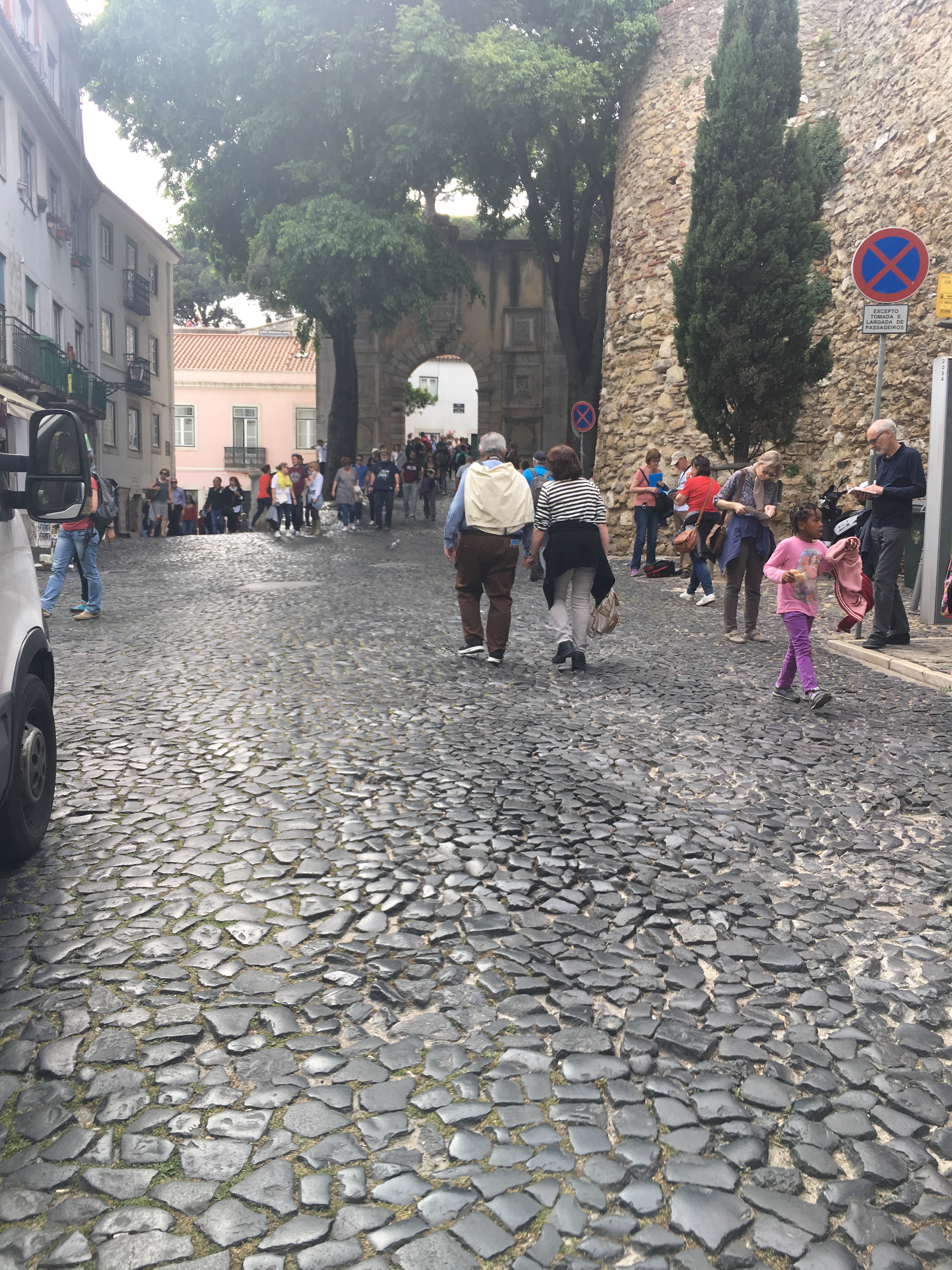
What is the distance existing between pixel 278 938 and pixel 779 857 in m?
2.01

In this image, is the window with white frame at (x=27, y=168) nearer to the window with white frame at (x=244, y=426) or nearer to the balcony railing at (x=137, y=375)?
the balcony railing at (x=137, y=375)

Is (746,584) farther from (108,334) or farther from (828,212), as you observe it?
(108,334)

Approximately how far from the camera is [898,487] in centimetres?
1005

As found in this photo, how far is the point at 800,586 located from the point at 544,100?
69.9 ft

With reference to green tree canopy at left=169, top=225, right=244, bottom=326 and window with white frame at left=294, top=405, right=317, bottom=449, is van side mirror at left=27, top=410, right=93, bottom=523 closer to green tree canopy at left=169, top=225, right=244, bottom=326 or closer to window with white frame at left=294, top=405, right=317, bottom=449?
green tree canopy at left=169, top=225, right=244, bottom=326

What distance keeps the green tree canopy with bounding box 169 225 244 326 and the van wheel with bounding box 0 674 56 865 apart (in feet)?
178

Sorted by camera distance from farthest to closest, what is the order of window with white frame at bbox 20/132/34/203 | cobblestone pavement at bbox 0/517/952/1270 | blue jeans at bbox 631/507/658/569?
1. window with white frame at bbox 20/132/34/203
2. blue jeans at bbox 631/507/658/569
3. cobblestone pavement at bbox 0/517/952/1270

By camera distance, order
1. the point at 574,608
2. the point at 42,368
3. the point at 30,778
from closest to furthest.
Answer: the point at 30,778
the point at 574,608
the point at 42,368

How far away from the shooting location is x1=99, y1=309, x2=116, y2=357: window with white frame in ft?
129

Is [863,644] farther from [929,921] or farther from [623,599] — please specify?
[929,921]

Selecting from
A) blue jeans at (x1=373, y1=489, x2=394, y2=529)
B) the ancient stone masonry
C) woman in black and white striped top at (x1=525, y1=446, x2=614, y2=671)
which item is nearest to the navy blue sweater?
woman in black and white striped top at (x1=525, y1=446, x2=614, y2=671)

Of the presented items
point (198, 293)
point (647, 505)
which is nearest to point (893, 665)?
point (647, 505)

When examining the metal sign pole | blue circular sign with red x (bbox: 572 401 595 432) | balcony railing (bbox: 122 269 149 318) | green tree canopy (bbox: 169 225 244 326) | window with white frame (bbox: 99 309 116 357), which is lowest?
the metal sign pole

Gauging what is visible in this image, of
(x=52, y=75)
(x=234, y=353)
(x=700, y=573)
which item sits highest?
(x=52, y=75)
